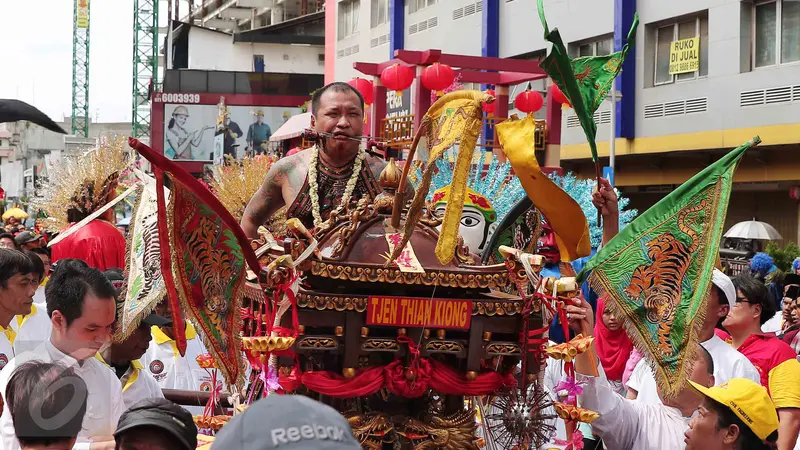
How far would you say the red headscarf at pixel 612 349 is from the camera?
499 cm

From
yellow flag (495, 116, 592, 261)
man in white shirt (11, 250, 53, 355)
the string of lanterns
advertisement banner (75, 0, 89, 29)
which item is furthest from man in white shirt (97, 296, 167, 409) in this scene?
advertisement banner (75, 0, 89, 29)

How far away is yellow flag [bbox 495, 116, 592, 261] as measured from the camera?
281 centimetres

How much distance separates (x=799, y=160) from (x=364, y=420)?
42.3ft

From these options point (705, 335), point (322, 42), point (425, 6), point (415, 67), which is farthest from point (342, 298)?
point (322, 42)

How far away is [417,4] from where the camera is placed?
24.1m

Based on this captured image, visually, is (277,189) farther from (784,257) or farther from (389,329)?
(784,257)

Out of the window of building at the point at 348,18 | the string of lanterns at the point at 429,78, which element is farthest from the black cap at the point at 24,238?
the window of building at the point at 348,18

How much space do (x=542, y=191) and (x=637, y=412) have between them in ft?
4.17

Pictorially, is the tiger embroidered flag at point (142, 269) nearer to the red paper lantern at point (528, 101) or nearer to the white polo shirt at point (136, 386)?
the white polo shirt at point (136, 386)

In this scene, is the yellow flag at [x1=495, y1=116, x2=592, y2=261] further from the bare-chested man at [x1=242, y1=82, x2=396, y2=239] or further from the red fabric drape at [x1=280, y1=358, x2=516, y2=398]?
the bare-chested man at [x1=242, y1=82, x2=396, y2=239]

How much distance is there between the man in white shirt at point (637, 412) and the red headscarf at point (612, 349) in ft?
3.49

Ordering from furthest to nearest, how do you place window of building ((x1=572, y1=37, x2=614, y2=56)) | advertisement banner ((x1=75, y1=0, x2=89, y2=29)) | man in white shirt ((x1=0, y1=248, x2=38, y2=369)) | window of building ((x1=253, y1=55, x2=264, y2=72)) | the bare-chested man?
advertisement banner ((x1=75, y1=0, x2=89, y2=29)) → window of building ((x1=253, y1=55, x2=264, y2=72)) → window of building ((x1=572, y1=37, x2=614, y2=56)) → man in white shirt ((x1=0, y1=248, x2=38, y2=369)) → the bare-chested man

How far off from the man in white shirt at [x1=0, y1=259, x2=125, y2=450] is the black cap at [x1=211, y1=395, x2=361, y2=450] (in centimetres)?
235

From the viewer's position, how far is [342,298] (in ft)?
9.86
